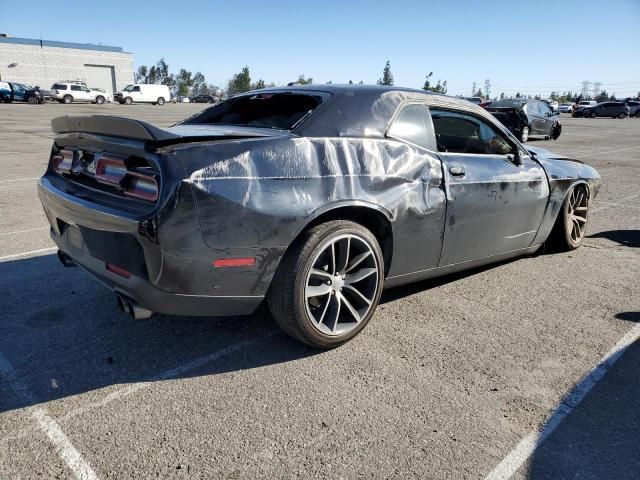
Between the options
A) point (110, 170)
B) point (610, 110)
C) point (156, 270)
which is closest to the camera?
point (156, 270)

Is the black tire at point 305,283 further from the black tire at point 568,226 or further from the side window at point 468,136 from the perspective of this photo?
the black tire at point 568,226

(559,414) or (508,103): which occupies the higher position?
(508,103)

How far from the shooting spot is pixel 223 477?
2.04m

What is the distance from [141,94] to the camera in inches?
2067

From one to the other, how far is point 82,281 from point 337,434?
8.67 ft

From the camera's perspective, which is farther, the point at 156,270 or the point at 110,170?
the point at 110,170

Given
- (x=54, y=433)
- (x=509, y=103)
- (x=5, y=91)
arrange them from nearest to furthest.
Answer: (x=54, y=433)
(x=509, y=103)
(x=5, y=91)

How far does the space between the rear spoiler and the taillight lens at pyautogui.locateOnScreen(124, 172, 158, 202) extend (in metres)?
0.19

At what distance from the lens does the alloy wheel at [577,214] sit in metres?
4.97

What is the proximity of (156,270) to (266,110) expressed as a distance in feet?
4.92

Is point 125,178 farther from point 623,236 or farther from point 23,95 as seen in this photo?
point 23,95

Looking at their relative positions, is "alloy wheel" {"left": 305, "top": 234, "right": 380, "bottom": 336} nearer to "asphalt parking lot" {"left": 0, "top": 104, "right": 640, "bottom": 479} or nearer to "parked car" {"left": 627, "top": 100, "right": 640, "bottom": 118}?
"asphalt parking lot" {"left": 0, "top": 104, "right": 640, "bottom": 479}

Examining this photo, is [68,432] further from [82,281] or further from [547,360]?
[547,360]

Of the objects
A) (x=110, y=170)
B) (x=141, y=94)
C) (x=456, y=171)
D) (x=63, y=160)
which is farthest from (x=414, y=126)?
(x=141, y=94)
